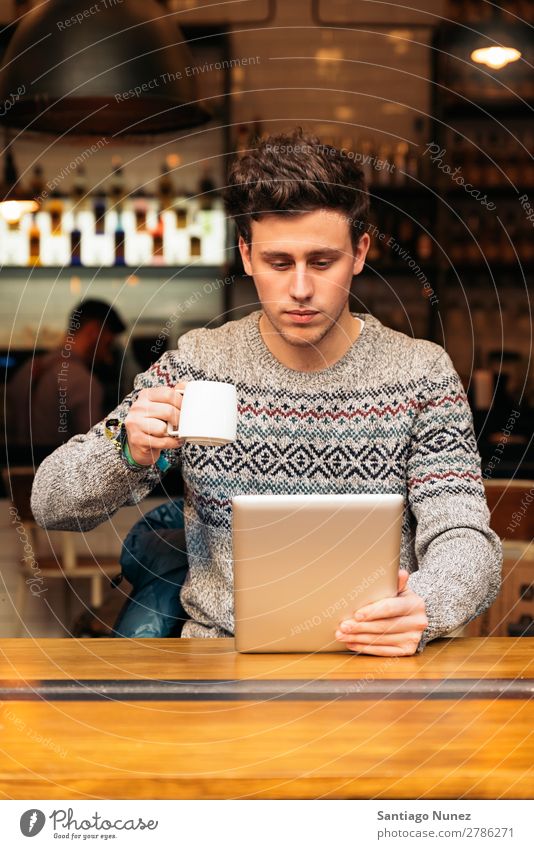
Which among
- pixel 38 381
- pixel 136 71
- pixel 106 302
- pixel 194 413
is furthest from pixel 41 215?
pixel 194 413

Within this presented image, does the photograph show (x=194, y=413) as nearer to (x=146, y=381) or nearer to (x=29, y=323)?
(x=146, y=381)

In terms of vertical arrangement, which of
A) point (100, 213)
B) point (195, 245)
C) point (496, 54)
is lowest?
Result: point (195, 245)

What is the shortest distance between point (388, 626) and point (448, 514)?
342 millimetres

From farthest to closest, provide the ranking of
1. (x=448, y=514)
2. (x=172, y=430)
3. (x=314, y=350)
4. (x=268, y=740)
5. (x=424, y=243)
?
(x=424, y=243) → (x=314, y=350) → (x=448, y=514) → (x=172, y=430) → (x=268, y=740)

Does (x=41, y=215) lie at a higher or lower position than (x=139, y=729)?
higher

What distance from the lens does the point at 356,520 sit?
4.38ft

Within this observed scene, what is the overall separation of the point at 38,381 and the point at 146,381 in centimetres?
263

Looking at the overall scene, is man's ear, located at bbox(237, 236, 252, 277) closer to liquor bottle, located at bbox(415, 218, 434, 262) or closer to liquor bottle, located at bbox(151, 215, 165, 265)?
liquor bottle, located at bbox(151, 215, 165, 265)

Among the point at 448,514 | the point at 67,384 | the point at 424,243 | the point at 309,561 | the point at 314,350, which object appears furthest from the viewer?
the point at 424,243

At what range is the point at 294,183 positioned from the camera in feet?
5.98

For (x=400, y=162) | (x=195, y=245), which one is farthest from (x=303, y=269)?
(x=400, y=162)

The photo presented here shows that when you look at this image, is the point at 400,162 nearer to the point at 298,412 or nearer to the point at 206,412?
the point at 298,412

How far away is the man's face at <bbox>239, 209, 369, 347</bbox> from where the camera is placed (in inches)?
71.5

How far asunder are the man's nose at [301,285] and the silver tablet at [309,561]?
0.55 metres
